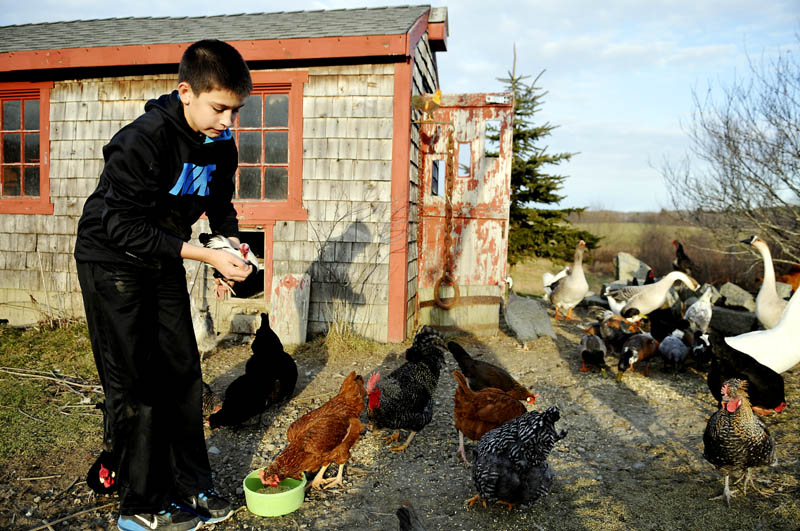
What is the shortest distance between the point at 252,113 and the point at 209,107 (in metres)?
5.10

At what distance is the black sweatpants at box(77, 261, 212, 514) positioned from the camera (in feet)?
7.79

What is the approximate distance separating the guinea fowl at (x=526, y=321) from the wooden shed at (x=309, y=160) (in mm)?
343

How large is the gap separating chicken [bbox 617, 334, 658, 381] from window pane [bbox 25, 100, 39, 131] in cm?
943

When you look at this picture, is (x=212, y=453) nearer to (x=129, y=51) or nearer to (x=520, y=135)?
(x=129, y=51)

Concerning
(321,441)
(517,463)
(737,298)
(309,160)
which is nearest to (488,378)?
(517,463)

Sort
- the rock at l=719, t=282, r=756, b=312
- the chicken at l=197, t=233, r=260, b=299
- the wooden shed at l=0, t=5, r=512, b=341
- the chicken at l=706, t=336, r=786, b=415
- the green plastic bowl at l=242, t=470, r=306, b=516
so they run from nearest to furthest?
1. the chicken at l=197, t=233, r=260, b=299
2. the green plastic bowl at l=242, t=470, r=306, b=516
3. the chicken at l=706, t=336, r=786, b=415
4. the wooden shed at l=0, t=5, r=512, b=341
5. the rock at l=719, t=282, r=756, b=312

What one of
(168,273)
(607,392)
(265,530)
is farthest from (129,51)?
(607,392)

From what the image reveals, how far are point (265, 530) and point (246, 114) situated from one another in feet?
19.1

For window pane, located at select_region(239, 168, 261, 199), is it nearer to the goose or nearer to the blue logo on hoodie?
the blue logo on hoodie

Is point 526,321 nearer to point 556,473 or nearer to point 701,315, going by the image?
point 701,315

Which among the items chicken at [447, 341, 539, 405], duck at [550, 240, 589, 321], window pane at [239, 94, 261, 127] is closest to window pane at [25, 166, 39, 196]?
window pane at [239, 94, 261, 127]

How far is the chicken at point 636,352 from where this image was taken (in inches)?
238

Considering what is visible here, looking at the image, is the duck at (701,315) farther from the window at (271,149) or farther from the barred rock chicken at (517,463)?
the window at (271,149)

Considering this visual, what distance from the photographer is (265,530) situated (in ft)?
9.47
